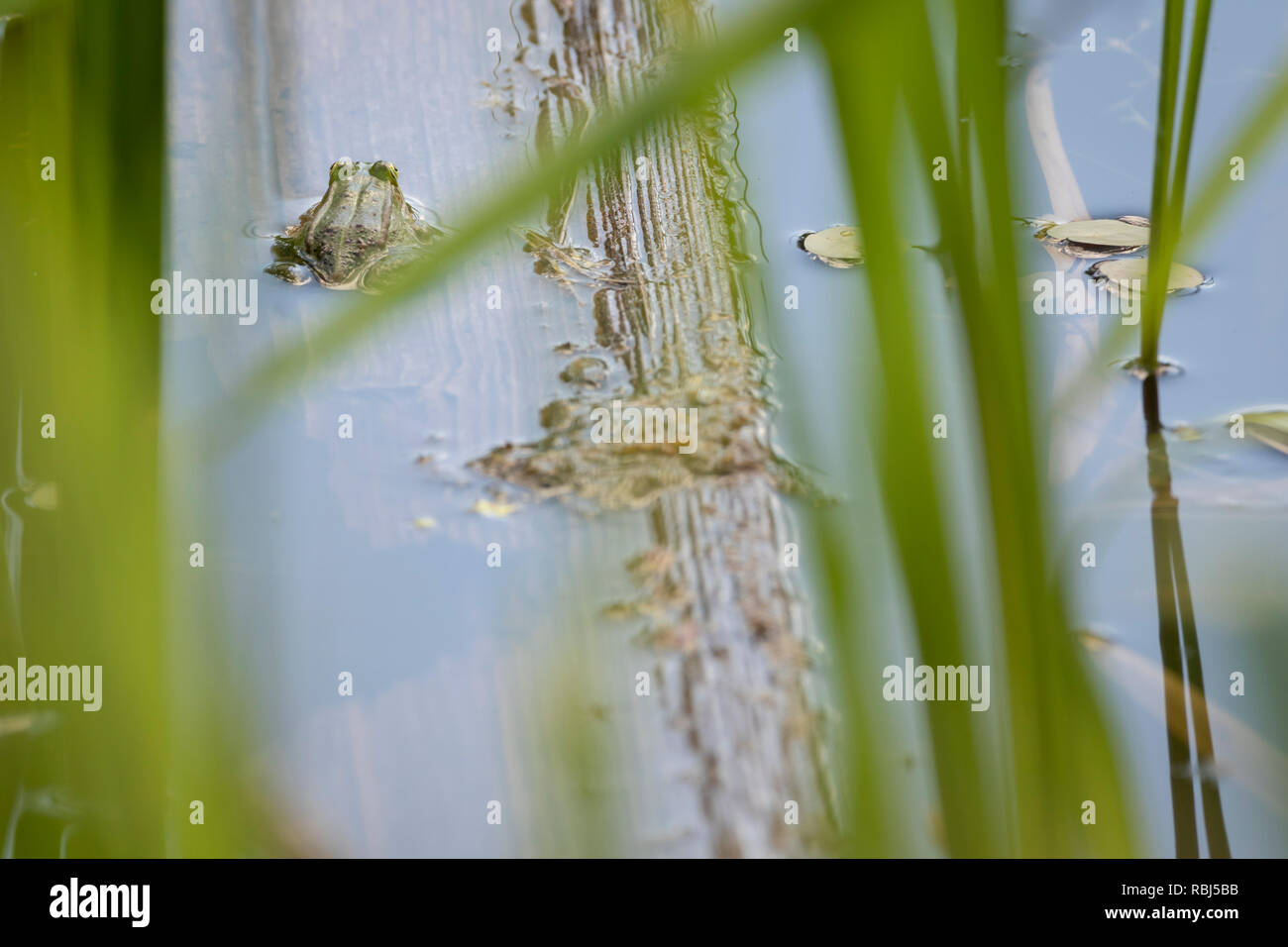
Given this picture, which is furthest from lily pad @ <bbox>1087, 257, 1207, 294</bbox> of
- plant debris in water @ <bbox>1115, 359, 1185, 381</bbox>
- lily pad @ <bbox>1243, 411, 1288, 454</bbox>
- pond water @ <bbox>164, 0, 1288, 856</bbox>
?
lily pad @ <bbox>1243, 411, 1288, 454</bbox>

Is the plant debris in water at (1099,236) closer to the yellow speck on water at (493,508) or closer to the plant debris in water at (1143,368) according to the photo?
the plant debris in water at (1143,368)

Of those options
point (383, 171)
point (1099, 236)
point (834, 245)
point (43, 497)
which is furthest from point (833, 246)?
point (43, 497)

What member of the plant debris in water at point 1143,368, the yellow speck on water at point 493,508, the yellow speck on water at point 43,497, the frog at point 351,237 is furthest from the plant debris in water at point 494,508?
the plant debris in water at point 1143,368

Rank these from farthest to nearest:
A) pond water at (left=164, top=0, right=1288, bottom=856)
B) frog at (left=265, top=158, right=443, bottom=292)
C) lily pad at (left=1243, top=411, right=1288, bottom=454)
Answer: frog at (left=265, top=158, right=443, bottom=292)
lily pad at (left=1243, top=411, right=1288, bottom=454)
pond water at (left=164, top=0, right=1288, bottom=856)

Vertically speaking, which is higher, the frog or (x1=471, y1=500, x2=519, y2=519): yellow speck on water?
the frog

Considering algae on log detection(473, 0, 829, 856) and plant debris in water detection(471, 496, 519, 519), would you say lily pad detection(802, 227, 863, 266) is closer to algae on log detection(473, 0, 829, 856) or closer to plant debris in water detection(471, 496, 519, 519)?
algae on log detection(473, 0, 829, 856)
